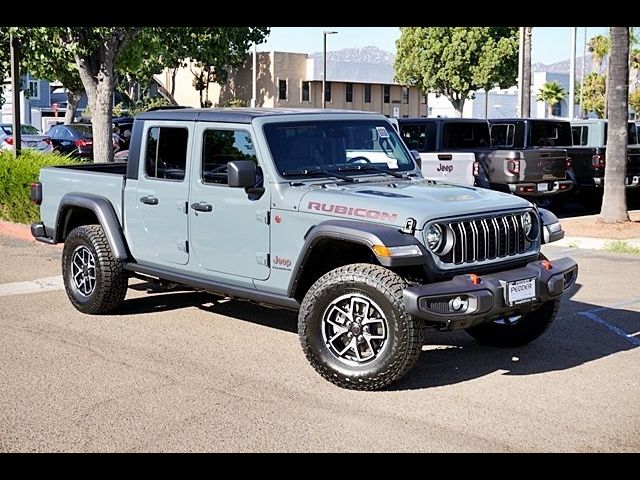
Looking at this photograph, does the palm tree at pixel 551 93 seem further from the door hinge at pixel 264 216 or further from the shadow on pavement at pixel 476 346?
the door hinge at pixel 264 216

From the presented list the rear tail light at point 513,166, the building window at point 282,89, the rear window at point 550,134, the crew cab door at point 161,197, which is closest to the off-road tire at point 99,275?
the crew cab door at point 161,197

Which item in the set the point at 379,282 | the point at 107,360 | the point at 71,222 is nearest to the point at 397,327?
the point at 379,282

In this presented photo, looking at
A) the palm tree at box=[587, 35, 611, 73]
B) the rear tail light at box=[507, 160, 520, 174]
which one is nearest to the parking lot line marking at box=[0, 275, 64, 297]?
the rear tail light at box=[507, 160, 520, 174]

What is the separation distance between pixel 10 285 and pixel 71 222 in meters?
1.47

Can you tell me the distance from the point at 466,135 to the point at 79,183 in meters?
9.71

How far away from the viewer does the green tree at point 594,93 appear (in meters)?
61.8

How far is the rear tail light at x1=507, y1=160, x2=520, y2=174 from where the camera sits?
1548cm

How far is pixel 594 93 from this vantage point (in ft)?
208

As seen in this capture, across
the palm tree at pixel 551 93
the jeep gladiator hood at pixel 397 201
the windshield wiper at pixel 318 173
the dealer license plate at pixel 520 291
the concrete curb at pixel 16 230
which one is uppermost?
the palm tree at pixel 551 93

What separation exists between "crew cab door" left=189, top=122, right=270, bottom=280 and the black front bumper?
1481 mm

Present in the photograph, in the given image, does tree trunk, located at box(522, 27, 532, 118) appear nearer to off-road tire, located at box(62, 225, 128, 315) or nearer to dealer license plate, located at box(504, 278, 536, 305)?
off-road tire, located at box(62, 225, 128, 315)

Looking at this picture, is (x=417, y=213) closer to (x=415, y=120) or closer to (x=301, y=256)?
(x=301, y=256)

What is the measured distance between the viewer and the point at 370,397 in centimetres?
611

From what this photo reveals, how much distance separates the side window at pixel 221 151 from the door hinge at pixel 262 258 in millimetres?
692
